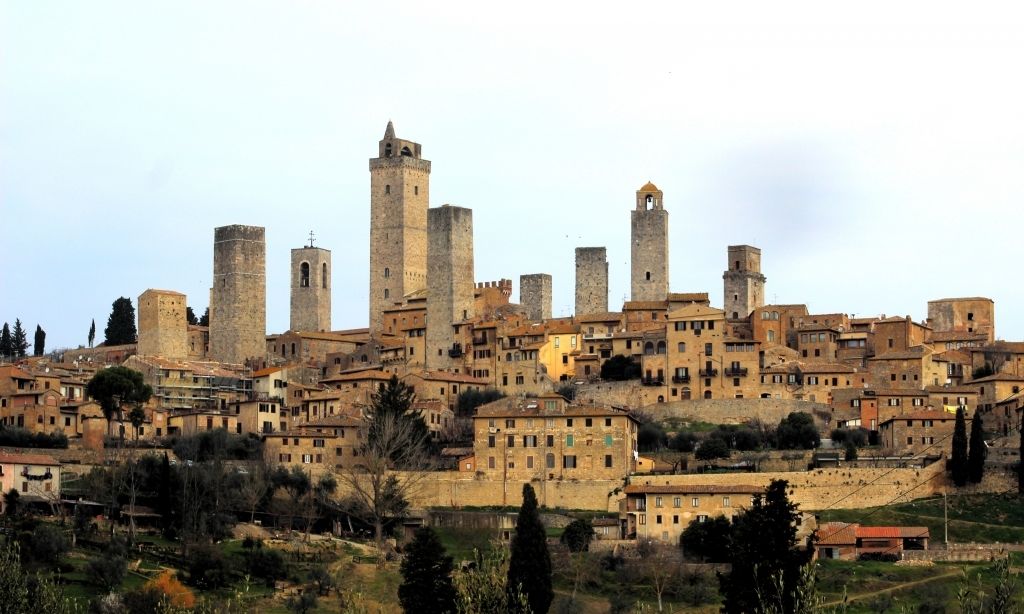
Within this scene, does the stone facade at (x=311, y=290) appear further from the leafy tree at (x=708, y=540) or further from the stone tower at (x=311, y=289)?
the leafy tree at (x=708, y=540)

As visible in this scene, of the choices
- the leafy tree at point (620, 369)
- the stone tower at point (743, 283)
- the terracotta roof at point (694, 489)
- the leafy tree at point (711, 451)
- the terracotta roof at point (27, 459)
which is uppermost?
the stone tower at point (743, 283)

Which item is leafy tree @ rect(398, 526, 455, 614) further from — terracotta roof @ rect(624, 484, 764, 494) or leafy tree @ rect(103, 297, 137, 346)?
leafy tree @ rect(103, 297, 137, 346)

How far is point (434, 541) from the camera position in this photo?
51562 millimetres

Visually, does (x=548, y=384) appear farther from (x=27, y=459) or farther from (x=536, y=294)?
(x=27, y=459)

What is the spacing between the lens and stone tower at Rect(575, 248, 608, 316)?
91.4 meters

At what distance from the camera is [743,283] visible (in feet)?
307

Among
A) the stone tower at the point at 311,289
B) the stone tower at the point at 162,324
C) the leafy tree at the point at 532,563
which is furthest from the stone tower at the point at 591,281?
the leafy tree at the point at 532,563

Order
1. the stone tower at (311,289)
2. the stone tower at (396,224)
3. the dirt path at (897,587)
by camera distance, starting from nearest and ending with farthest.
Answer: the dirt path at (897,587), the stone tower at (396,224), the stone tower at (311,289)

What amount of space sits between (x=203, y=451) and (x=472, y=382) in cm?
1267

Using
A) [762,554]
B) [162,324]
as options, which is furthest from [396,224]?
[762,554]

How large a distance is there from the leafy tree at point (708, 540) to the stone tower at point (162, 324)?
34.3 m

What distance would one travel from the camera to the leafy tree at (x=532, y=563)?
5184cm

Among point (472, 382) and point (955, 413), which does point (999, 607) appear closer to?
point (955, 413)

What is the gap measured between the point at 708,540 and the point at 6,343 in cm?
5068
